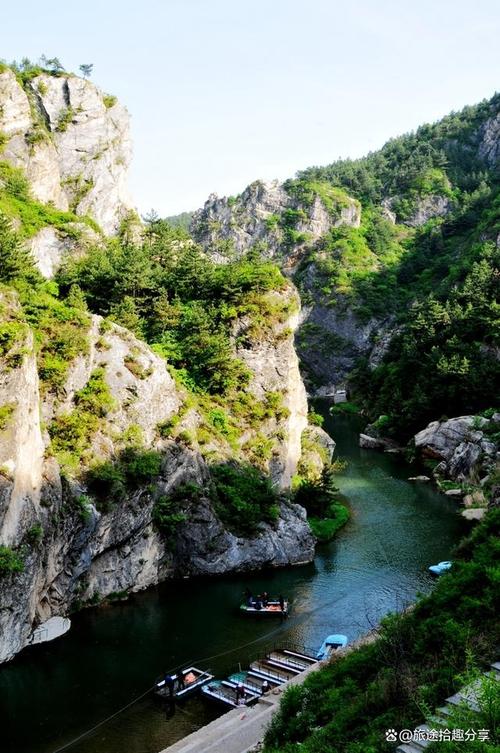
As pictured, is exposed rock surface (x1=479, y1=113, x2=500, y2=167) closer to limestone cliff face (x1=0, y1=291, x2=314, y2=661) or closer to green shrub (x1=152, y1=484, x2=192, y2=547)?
limestone cliff face (x1=0, y1=291, x2=314, y2=661)

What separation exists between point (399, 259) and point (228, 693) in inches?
4310

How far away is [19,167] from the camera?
58.5 m

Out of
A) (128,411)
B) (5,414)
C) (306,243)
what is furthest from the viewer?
(306,243)

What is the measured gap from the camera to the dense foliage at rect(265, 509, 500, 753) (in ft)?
37.2

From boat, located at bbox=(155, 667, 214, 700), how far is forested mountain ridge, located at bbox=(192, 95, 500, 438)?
48.0 meters

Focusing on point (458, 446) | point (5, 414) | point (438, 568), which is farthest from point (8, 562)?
point (458, 446)

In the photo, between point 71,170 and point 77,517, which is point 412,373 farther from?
point 77,517

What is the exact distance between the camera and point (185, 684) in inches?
975

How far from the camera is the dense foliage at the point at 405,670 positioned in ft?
37.2

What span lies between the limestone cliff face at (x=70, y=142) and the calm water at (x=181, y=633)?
4357 cm

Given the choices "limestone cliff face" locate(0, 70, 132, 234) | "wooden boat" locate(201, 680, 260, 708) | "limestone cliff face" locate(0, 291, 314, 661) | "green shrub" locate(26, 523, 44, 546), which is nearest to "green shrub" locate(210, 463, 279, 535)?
"limestone cliff face" locate(0, 291, 314, 661)

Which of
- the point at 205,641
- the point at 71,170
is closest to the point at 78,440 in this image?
the point at 205,641

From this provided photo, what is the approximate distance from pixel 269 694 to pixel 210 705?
2.73 metres

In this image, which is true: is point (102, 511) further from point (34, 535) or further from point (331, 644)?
point (331, 644)
